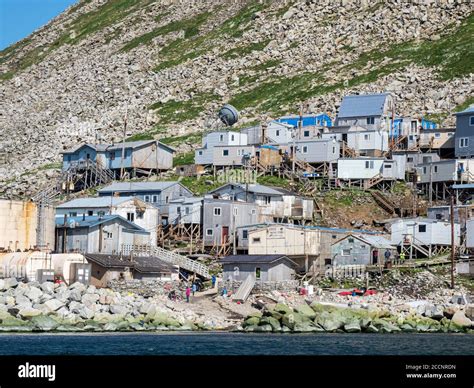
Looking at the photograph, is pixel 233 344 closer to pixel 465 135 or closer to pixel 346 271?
pixel 346 271

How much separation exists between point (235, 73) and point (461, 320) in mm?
86543

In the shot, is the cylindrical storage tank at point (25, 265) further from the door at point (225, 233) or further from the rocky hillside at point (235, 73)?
the rocky hillside at point (235, 73)

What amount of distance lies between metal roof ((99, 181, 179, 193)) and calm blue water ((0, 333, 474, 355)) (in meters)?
39.7

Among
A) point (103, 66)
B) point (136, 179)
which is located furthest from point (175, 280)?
point (103, 66)

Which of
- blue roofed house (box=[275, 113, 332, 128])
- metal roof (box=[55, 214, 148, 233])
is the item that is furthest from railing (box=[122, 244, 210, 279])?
blue roofed house (box=[275, 113, 332, 128])

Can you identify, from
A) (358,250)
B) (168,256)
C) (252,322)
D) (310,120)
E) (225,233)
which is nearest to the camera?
(252,322)

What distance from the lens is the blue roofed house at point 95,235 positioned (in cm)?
8600

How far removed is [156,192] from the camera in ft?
333

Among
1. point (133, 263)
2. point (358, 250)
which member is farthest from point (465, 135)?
point (133, 263)

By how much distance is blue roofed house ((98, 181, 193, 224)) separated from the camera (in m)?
99.2

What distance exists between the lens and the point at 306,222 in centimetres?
9500

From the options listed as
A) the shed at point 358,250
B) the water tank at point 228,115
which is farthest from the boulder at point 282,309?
the water tank at point 228,115
